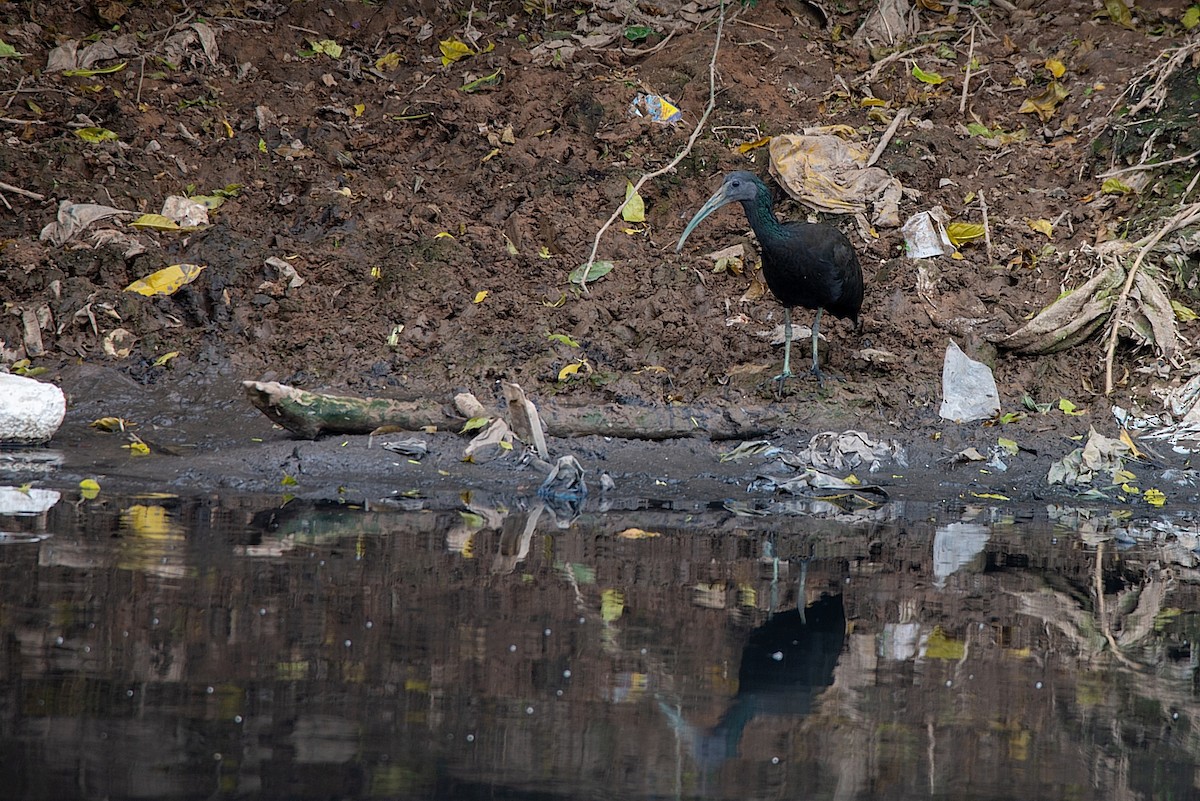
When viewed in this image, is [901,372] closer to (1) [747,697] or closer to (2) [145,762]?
(1) [747,697]

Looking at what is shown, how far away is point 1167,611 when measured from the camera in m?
4.60

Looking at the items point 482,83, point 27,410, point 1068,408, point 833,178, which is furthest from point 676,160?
point 27,410

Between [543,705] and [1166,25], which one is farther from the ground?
[1166,25]

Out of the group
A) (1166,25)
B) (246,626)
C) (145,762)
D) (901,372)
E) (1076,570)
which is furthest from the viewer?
(1166,25)

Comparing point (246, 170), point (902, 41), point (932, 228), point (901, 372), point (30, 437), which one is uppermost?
point (902, 41)

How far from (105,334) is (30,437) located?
5.71ft

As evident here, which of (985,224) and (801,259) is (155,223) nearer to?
(801,259)

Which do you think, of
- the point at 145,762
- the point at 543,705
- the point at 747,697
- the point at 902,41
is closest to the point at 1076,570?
the point at 747,697

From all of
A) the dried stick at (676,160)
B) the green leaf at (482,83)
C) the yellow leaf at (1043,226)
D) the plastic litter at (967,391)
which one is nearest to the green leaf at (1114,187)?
the yellow leaf at (1043,226)

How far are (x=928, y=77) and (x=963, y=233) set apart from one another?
218 centimetres

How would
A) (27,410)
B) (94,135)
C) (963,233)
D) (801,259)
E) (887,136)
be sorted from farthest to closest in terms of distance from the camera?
1. (94,135)
2. (887,136)
3. (963,233)
4. (801,259)
5. (27,410)

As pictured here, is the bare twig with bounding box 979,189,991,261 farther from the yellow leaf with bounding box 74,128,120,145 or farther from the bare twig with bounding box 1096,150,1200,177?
the yellow leaf with bounding box 74,128,120,145

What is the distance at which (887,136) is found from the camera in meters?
10.0

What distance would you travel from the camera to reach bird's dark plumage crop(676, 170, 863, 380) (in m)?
7.87
